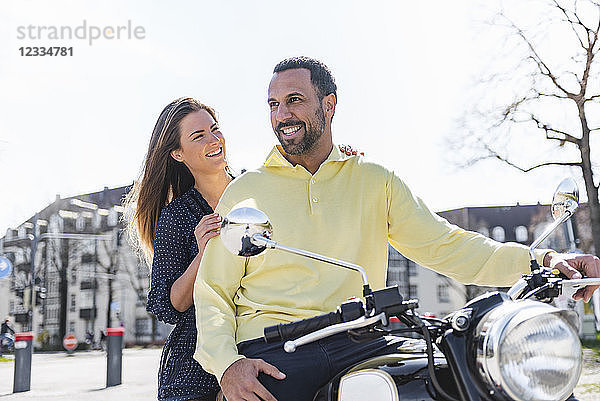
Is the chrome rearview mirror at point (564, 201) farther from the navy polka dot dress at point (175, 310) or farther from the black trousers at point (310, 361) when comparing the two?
the navy polka dot dress at point (175, 310)

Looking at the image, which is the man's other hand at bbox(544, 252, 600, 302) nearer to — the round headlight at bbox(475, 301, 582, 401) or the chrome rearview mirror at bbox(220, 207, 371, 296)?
the round headlight at bbox(475, 301, 582, 401)

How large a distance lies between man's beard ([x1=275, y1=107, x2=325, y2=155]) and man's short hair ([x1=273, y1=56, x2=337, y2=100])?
3.3 inches

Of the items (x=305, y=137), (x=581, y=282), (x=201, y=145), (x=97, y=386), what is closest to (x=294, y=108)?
(x=305, y=137)

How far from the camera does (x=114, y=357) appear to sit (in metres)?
12.4

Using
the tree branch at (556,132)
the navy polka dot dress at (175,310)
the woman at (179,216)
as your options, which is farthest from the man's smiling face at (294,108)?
the tree branch at (556,132)

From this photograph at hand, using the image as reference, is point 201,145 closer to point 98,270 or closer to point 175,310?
point 175,310

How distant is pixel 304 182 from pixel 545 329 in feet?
4.14

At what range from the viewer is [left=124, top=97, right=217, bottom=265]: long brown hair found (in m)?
3.45

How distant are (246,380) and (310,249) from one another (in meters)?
0.60

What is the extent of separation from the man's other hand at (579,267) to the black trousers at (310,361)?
0.58 m

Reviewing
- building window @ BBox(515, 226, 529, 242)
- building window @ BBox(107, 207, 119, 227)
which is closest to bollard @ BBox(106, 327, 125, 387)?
building window @ BBox(515, 226, 529, 242)

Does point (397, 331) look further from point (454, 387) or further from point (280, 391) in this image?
point (280, 391)

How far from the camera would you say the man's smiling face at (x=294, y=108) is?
8.30ft

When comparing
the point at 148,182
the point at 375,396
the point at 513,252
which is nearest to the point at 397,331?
the point at 375,396
